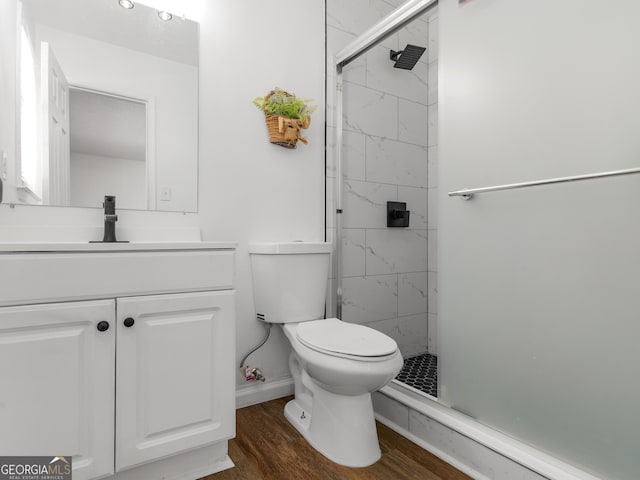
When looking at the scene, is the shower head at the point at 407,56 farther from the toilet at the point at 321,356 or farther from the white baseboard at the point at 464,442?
the white baseboard at the point at 464,442

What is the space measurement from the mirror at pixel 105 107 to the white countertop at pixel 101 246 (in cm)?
50

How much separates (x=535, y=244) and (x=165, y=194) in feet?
4.87

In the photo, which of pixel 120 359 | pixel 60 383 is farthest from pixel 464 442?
pixel 60 383

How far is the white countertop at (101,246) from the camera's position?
0.98 metres

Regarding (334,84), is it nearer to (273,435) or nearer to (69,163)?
(69,163)

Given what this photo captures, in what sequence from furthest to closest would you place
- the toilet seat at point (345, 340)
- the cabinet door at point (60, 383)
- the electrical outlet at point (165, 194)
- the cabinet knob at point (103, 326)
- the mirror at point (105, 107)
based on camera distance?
1. the electrical outlet at point (165, 194)
2. the mirror at point (105, 107)
3. the toilet seat at point (345, 340)
4. the cabinet knob at point (103, 326)
5. the cabinet door at point (60, 383)

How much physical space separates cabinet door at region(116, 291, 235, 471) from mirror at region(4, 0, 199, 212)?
61 centimetres

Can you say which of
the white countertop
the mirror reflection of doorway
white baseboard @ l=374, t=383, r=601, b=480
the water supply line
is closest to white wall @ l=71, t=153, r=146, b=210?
the mirror reflection of doorway

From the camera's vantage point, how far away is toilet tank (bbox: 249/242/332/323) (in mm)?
1714

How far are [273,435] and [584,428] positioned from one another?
112 cm

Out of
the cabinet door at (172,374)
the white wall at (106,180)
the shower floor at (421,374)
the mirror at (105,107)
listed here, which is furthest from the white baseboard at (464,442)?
the white wall at (106,180)

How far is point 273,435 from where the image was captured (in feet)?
5.08

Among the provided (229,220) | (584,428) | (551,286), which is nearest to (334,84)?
(229,220)

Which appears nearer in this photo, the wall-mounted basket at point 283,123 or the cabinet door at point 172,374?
the cabinet door at point 172,374
